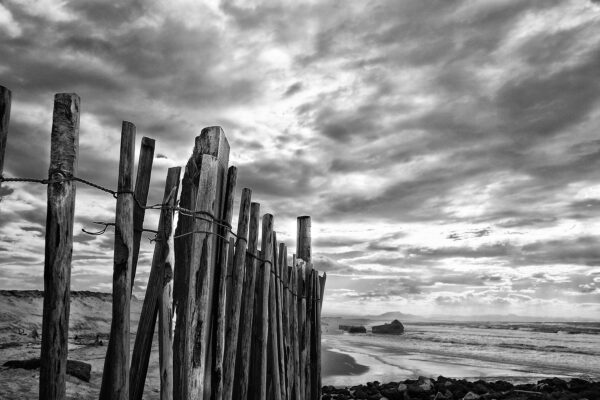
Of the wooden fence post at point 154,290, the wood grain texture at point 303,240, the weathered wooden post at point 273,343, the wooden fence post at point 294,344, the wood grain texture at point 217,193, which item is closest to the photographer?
the wooden fence post at point 154,290

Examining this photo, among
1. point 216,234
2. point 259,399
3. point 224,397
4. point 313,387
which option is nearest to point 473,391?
point 313,387

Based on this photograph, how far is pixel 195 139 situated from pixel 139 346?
1247 millimetres

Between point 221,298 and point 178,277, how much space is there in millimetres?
443

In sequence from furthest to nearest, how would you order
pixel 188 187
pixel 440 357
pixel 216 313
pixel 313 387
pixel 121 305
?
pixel 440 357 < pixel 313 387 < pixel 216 313 < pixel 188 187 < pixel 121 305

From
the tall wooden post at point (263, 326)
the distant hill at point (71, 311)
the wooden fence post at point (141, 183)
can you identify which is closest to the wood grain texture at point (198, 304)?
the wooden fence post at point (141, 183)

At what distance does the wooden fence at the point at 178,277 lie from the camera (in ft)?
5.95

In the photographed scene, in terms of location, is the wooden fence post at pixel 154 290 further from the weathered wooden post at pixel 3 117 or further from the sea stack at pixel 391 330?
the sea stack at pixel 391 330

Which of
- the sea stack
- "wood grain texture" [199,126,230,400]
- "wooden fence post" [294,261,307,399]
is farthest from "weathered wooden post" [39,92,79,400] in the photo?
the sea stack

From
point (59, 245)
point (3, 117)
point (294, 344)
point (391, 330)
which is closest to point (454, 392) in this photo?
point (294, 344)

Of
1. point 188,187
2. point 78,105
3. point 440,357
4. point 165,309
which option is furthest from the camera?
point 440,357

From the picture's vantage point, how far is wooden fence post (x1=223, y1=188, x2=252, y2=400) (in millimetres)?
3129

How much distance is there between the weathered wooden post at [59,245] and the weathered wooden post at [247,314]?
1.78 meters

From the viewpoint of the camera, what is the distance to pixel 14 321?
11.5 meters

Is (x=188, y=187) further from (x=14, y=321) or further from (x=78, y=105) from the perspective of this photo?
(x=14, y=321)
